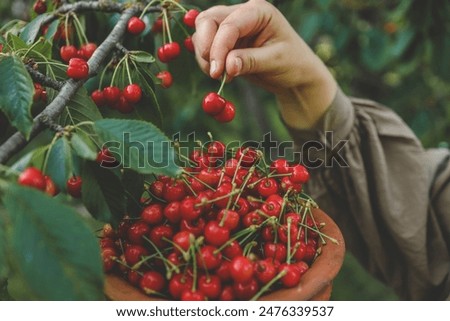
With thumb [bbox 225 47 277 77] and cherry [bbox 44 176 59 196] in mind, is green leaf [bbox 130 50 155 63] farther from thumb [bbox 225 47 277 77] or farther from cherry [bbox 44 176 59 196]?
cherry [bbox 44 176 59 196]

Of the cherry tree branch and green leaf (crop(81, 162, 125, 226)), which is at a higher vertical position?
the cherry tree branch

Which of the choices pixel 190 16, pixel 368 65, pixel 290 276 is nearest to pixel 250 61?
pixel 190 16

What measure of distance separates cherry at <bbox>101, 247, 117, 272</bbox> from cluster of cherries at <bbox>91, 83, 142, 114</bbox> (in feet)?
1.11

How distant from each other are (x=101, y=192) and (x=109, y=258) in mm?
105

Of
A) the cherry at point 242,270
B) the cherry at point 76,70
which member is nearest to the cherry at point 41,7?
the cherry at point 76,70

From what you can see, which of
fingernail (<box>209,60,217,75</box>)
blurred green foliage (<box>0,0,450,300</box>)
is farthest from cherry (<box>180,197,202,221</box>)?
blurred green foliage (<box>0,0,450,300</box>)

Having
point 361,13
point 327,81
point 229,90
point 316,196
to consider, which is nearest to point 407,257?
point 316,196

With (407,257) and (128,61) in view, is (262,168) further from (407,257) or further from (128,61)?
(407,257)

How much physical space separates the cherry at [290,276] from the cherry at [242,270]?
0.17 feet

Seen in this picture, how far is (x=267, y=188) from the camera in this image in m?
0.90

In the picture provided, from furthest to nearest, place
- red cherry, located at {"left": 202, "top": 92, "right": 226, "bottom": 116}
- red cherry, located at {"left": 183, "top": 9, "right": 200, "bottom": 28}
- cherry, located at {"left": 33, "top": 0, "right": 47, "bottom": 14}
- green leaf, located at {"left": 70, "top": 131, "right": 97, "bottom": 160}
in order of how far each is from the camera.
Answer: cherry, located at {"left": 33, "top": 0, "right": 47, "bottom": 14}, red cherry, located at {"left": 183, "top": 9, "right": 200, "bottom": 28}, red cherry, located at {"left": 202, "top": 92, "right": 226, "bottom": 116}, green leaf, located at {"left": 70, "top": 131, "right": 97, "bottom": 160}

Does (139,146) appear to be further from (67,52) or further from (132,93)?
(67,52)

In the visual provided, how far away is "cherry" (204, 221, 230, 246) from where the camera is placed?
0.77 m
